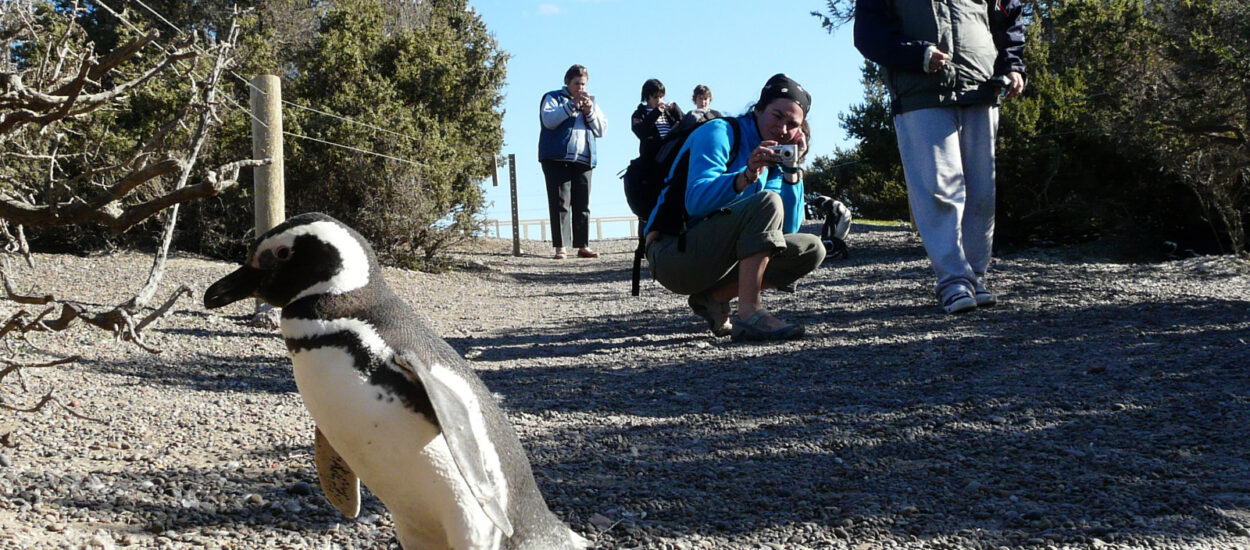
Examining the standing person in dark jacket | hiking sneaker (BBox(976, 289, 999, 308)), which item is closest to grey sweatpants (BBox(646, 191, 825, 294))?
hiking sneaker (BBox(976, 289, 999, 308))

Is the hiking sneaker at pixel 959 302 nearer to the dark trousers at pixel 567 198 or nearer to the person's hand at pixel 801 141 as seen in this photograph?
the person's hand at pixel 801 141

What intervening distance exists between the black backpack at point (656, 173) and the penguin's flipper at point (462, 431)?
3.27 meters

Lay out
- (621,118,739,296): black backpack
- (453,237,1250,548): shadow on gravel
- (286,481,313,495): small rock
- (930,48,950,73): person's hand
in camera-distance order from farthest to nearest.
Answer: (930,48,950,73): person's hand, (621,118,739,296): black backpack, (286,481,313,495): small rock, (453,237,1250,548): shadow on gravel

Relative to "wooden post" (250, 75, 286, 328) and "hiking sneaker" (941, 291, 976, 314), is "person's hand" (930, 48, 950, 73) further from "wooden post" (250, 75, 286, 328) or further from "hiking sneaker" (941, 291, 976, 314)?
"wooden post" (250, 75, 286, 328)

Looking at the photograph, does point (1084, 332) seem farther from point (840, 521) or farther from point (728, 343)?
point (840, 521)

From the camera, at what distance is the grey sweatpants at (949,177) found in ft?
18.1

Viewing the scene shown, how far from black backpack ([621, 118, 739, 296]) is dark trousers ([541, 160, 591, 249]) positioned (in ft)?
19.8

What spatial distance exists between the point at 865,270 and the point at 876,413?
16.4 feet

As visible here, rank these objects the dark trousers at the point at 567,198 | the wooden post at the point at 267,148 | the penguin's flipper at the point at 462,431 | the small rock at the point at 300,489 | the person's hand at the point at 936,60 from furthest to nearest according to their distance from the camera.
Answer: the dark trousers at the point at 567,198, the wooden post at the point at 267,148, the person's hand at the point at 936,60, the small rock at the point at 300,489, the penguin's flipper at the point at 462,431

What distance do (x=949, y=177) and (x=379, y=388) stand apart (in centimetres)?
418

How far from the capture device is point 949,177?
5.51 metres

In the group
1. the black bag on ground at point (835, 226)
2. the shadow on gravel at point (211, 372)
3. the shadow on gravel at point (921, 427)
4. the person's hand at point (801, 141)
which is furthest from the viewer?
the black bag on ground at point (835, 226)

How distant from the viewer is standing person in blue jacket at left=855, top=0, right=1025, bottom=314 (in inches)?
216

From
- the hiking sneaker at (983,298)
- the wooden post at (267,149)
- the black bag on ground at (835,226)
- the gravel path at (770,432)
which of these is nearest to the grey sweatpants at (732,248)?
the gravel path at (770,432)
